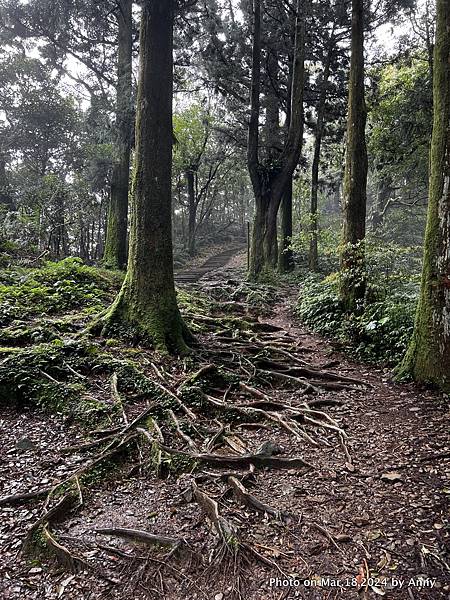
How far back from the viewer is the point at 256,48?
14094 mm

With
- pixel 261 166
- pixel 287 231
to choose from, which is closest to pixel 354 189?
pixel 261 166

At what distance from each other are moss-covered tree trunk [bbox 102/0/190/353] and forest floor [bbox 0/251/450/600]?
834 millimetres

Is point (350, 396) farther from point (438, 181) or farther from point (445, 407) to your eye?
point (438, 181)

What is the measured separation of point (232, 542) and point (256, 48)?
15401 mm

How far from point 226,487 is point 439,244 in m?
3.80

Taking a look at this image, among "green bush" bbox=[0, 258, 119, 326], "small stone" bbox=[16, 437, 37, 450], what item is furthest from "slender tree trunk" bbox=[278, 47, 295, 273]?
"small stone" bbox=[16, 437, 37, 450]

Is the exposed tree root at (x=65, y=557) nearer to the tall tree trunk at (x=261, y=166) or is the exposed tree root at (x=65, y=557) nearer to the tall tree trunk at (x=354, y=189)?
the tall tree trunk at (x=354, y=189)

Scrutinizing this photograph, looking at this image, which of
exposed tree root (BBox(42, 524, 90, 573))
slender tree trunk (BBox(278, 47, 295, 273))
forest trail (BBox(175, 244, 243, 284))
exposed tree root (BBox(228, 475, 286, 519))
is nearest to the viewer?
exposed tree root (BBox(42, 524, 90, 573))

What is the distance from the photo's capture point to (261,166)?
15438 millimetres

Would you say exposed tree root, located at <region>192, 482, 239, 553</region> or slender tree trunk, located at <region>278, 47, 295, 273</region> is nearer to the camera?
exposed tree root, located at <region>192, 482, 239, 553</region>

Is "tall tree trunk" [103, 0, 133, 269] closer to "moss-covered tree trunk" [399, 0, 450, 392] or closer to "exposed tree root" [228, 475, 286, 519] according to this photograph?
"moss-covered tree trunk" [399, 0, 450, 392]

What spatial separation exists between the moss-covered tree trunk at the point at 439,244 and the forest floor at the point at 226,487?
1.54ft

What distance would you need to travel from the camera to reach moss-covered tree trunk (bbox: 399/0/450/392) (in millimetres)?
4926

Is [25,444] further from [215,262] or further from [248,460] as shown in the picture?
[215,262]
